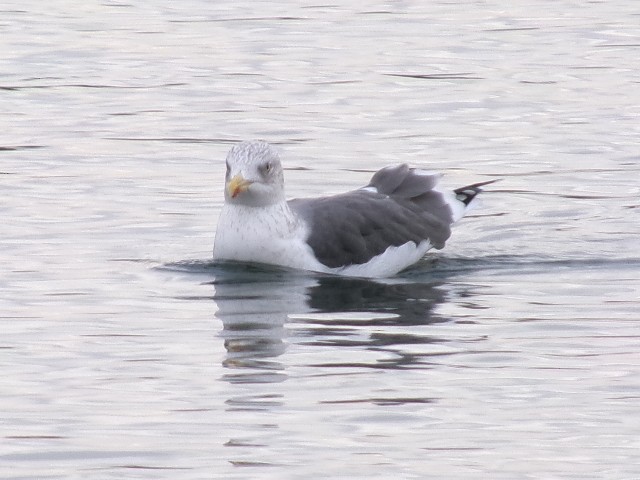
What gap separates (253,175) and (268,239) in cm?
49

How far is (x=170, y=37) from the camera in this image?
2530cm

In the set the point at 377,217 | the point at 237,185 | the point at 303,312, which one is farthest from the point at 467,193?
the point at 303,312

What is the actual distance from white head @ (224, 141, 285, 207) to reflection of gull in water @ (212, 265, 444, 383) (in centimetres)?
51

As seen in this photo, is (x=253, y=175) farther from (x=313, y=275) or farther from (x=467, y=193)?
(x=467, y=193)

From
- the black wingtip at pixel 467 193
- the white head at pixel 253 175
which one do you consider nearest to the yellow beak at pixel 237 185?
the white head at pixel 253 175

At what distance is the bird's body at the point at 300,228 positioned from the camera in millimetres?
13469

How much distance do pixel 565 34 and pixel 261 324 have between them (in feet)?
47.8

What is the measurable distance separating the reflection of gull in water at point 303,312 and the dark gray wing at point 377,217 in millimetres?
237

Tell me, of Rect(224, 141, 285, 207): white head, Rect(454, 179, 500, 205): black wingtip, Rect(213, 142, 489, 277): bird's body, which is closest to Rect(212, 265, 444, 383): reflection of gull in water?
Rect(213, 142, 489, 277): bird's body

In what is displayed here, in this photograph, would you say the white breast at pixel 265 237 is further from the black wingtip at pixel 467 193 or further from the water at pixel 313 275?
the black wingtip at pixel 467 193

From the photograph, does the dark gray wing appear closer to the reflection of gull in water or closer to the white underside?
the white underside

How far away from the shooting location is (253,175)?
533 inches

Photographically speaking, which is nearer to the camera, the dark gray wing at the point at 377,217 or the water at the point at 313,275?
the water at the point at 313,275

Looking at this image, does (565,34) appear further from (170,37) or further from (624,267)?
(624,267)
